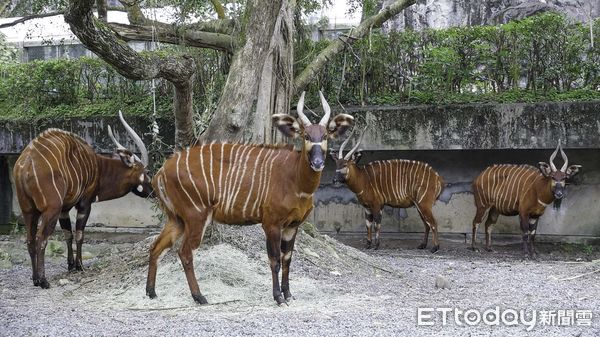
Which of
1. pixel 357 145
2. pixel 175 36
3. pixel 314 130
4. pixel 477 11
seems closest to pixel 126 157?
pixel 175 36

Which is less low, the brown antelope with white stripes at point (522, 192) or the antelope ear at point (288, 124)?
the antelope ear at point (288, 124)

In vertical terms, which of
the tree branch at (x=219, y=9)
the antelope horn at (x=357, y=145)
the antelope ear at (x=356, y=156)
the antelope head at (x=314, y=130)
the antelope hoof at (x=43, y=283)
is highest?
the tree branch at (x=219, y=9)

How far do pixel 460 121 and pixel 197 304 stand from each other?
574cm

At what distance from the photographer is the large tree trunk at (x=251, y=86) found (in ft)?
28.2

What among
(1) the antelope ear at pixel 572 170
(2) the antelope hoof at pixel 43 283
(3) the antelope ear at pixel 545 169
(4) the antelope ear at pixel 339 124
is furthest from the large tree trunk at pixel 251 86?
(1) the antelope ear at pixel 572 170

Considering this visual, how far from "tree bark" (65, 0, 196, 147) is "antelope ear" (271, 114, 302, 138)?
4.31ft

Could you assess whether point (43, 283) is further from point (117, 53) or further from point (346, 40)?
point (346, 40)

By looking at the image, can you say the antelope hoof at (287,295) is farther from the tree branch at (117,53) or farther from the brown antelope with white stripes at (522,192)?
the brown antelope with white stripes at (522,192)

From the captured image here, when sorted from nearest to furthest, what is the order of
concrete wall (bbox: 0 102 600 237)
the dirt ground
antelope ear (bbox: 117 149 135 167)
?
the dirt ground → antelope ear (bbox: 117 149 135 167) → concrete wall (bbox: 0 102 600 237)

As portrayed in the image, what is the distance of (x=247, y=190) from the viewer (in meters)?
7.47

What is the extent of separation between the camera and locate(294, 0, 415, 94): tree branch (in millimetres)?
10716

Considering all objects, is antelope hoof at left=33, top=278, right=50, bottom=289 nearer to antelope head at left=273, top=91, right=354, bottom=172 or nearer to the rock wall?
antelope head at left=273, top=91, right=354, bottom=172

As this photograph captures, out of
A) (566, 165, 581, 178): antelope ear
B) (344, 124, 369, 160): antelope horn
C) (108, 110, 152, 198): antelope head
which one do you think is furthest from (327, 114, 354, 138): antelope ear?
(566, 165, 581, 178): antelope ear

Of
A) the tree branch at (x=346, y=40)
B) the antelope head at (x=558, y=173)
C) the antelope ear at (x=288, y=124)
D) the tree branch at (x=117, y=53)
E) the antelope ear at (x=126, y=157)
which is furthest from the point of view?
the antelope head at (x=558, y=173)
